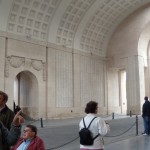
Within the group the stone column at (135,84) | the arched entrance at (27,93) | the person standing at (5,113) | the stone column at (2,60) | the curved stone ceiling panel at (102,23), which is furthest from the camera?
the stone column at (135,84)

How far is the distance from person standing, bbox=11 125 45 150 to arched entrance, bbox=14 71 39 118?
1732 centimetres

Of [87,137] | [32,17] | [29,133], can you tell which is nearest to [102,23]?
[32,17]

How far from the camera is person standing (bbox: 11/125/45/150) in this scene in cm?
342

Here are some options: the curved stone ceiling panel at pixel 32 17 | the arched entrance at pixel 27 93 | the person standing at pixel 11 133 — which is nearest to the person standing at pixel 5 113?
the person standing at pixel 11 133

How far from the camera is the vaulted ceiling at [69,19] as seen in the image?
19125mm

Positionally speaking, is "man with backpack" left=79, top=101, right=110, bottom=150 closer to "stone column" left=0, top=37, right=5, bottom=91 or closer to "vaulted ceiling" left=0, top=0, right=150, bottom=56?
"stone column" left=0, top=37, right=5, bottom=91

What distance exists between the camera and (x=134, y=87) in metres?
25.6

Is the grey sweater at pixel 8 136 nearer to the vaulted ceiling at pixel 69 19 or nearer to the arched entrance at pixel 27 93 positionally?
the vaulted ceiling at pixel 69 19

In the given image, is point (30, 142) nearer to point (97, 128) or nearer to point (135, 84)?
point (97, 128)

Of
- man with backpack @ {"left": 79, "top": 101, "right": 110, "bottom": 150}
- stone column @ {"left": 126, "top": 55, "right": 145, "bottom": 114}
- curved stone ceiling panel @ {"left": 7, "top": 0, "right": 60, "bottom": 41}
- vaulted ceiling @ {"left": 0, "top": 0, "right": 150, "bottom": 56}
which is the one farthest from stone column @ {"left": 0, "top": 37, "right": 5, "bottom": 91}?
man with backpack @ {"left": 79, "top": 101, "right": 110, "bottom": 150}

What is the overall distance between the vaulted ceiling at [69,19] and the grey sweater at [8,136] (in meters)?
15.7

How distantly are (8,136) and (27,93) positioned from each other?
734 inches

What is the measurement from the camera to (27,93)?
2180cm

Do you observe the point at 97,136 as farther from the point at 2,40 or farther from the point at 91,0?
the point at 91,0
